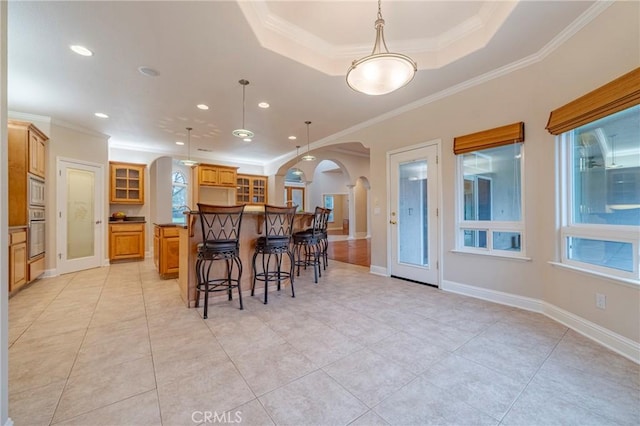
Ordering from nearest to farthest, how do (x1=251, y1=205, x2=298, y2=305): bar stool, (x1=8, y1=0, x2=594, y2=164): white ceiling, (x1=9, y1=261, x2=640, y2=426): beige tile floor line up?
(x1=9, y1=261, x2=640, y2=426): beige tile floor → (x1=8, y1=0, x2=594, y2=164): white ceiling → (x1=251, y1=205, x2=298, y2=305): bar stool

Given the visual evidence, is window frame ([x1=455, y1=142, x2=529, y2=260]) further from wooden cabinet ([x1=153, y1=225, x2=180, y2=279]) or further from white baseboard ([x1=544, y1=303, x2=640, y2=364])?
wooden cabinet ([x1=153, y1=225, x2=180, y2=279])

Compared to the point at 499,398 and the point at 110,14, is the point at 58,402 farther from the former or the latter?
the point at 110,14

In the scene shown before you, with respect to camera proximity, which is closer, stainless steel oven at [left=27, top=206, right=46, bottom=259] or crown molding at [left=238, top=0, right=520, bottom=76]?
crown molding at [left=238, top=0, right=520, bottom=76]

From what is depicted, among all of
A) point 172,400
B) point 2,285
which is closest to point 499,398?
point 172,400

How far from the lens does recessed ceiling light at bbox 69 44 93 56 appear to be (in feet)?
8.58

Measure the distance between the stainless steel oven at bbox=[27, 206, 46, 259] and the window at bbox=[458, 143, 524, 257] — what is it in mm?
6185

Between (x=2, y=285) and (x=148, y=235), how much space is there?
6295 millimetres

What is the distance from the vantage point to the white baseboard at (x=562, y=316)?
6.48ft

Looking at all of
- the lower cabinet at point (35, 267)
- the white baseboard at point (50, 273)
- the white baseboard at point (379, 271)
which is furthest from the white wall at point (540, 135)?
the white baseboard at point (50, 273)

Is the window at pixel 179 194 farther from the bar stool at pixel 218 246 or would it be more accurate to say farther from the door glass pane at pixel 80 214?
the bar stool at pixel 218 246

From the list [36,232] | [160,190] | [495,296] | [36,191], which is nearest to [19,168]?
[36,191]

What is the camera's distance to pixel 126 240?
585 centimetres

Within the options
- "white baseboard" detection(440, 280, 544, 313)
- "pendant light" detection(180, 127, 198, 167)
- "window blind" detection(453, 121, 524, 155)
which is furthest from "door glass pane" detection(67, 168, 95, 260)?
"window blind" detection(453, 121, 524, 155)

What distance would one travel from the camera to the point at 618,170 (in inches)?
85.2
